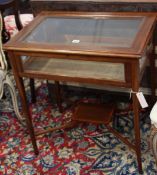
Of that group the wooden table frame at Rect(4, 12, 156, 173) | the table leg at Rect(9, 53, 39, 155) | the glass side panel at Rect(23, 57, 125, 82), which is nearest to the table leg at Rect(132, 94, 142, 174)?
the wooden table frame at Rect(4, 12, 156, 173)

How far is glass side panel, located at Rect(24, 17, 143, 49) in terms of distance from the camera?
1433mm

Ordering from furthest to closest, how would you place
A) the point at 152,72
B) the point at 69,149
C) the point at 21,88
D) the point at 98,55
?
the point at 69,149 → the point at 152,72 → the point at 21,88 → the point at 98,55

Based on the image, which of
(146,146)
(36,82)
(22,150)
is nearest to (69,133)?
(22,150)

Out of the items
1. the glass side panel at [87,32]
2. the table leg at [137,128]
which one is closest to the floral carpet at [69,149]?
the table leg at [137,128]

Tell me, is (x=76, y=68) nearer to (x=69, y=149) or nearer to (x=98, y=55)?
(x=98, y=55)

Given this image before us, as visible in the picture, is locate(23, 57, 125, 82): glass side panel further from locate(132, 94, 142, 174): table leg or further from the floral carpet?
the floral carpet

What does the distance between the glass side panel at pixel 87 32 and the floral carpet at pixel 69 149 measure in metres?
0.67

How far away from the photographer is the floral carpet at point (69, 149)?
1.74 m

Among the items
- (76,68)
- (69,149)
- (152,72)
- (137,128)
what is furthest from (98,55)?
(69,149)

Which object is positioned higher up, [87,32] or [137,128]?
[87,32]

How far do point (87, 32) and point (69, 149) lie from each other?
0.71 m

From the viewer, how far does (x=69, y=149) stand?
1880 mm

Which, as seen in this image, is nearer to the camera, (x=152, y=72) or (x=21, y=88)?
(x=21, y=88)

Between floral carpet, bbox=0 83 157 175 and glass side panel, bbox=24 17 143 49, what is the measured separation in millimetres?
670
